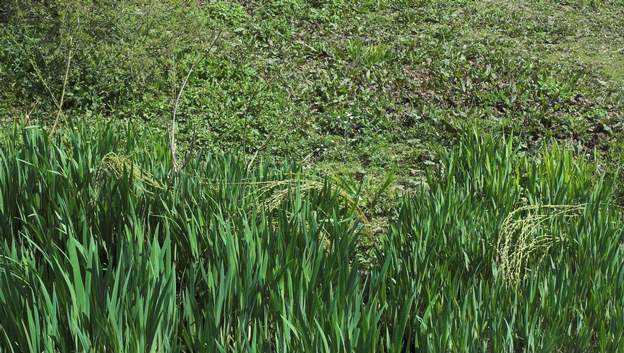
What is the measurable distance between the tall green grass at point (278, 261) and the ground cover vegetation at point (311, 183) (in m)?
0.01

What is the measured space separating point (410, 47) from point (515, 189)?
435 centimetres

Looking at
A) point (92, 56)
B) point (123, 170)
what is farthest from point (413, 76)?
point (123, 170)

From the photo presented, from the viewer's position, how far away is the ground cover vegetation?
2.94 m

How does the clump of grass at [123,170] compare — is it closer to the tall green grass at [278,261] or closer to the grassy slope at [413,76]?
the tall green grass at [278,261]

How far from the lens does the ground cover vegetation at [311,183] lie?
294 centimetres

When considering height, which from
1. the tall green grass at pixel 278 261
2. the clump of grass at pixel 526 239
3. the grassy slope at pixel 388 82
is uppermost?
the tall green grass at pixel 278 261

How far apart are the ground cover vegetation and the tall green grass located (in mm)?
12

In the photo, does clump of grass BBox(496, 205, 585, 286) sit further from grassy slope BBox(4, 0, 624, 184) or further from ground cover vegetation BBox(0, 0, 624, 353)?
grassy slope BBox(4, 0, 624, 184)

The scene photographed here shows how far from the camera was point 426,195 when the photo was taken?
14.3 feet

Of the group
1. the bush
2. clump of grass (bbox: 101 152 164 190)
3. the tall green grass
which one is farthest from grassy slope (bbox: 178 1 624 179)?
clump of grass (bbox: 101 152 164 190)

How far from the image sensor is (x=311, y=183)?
4293mm

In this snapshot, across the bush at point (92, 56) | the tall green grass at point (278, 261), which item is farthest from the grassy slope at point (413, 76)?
the tall green grass at point (278, 261)

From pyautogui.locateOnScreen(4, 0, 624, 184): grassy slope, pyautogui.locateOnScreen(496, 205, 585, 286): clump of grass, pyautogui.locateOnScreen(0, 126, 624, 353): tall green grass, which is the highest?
pyautogui.locateOnScreen(0, 126, 624, 353): tall green grass

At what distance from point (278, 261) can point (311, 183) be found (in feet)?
3.43
